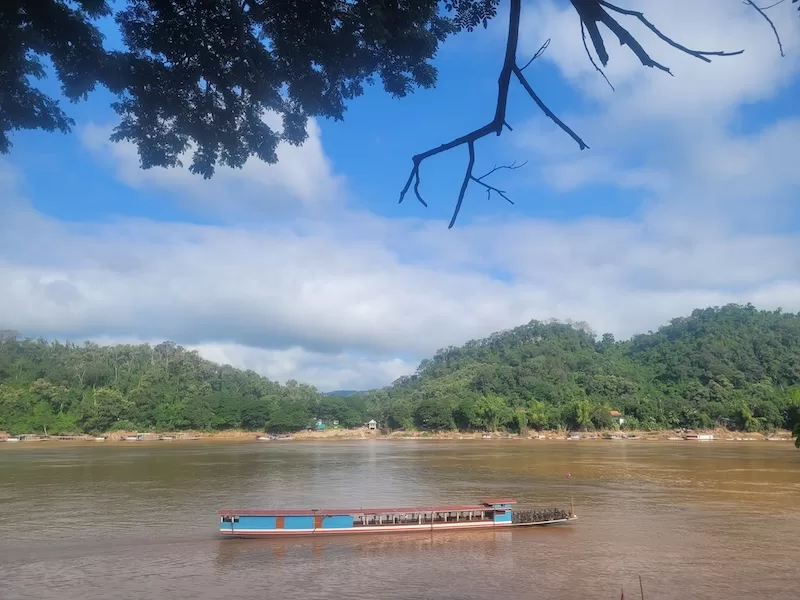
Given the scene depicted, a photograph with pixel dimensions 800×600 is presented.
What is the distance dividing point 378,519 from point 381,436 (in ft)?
183

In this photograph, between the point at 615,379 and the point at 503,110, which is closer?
the point at 503,110

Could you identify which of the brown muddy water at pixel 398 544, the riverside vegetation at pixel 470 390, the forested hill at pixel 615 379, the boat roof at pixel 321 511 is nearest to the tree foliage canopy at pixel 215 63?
the brown muddy water at pixel 398 544

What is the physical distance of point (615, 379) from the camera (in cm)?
7562

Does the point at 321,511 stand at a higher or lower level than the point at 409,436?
higher

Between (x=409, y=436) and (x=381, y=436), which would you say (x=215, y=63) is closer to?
(x=409, y=436)

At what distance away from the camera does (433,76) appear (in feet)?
14.2

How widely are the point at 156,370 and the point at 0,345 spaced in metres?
20.2

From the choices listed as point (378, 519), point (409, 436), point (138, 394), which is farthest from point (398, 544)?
point (409, 436)

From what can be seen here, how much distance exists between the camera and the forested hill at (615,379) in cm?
6400

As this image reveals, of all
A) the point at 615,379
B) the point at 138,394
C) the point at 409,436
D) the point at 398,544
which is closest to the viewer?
the point at 398,544

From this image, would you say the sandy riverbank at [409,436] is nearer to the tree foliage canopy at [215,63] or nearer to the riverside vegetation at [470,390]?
the riverside vegetation at [470,390]

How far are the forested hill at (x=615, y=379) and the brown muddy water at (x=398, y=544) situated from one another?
1550 inches

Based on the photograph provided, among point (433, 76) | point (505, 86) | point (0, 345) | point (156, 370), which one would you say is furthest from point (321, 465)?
point (0, 345)

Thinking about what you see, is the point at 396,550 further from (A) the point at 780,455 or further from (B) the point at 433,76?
(A) the point at 780,455
